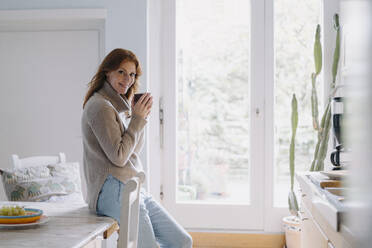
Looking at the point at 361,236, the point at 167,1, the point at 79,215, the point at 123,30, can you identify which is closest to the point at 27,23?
the point at 123,30

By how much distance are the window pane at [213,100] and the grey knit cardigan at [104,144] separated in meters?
1.74

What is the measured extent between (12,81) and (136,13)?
1291 millimetres

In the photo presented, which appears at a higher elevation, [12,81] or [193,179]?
[12,81]

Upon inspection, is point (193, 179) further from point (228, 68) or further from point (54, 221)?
point (54, 221)

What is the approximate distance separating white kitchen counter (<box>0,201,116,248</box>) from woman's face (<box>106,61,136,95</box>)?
2.13 feet

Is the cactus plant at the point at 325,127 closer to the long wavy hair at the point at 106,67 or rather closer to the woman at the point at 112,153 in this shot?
the woman at the point at 112,153

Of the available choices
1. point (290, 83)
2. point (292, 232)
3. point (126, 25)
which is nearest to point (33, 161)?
point (126, 25)

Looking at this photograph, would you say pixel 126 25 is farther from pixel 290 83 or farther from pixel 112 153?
pixel 112 153

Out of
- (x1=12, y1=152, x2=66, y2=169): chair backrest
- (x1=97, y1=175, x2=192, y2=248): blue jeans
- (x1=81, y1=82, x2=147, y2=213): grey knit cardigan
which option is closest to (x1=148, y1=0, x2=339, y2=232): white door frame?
(x1=12, y1=152, x2=66, y2=169): chair backrest

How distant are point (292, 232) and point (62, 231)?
7.17ft

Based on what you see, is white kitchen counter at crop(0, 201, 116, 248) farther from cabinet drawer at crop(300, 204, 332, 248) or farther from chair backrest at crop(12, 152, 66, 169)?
chair backrest at crop(12, 152, 66, 169)

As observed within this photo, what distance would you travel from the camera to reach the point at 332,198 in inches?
55.4

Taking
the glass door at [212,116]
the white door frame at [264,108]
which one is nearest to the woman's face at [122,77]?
the white door frame at [264,108]

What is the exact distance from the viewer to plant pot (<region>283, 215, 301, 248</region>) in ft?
10.6
